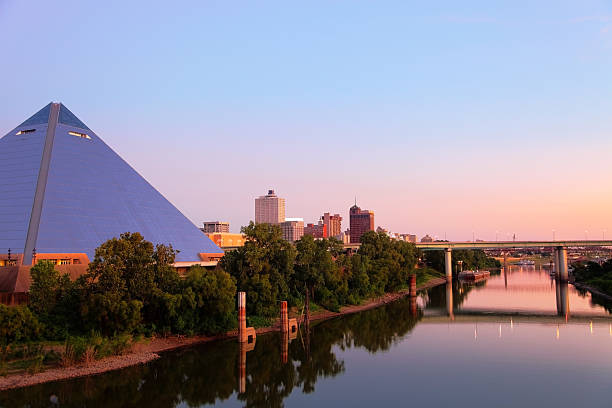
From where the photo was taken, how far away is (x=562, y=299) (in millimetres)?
84250

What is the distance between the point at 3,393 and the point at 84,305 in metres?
8.82

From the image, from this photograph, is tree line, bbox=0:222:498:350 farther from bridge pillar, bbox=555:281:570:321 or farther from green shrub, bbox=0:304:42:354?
bridge pillar, bbox=555:281:570:321

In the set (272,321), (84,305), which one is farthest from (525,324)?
(84,305)

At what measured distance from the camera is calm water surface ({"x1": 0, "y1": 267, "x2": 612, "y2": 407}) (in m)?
32.4

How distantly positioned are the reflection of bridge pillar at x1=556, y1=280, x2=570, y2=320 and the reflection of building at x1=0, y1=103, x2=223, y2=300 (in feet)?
145

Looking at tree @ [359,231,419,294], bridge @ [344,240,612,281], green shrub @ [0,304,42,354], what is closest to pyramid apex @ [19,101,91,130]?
green shrub @ [0,304,42,354]

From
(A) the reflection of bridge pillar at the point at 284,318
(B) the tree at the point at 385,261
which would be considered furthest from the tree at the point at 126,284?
(B) the tree at the point at 385,261

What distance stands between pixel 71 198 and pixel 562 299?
72172 millimetres

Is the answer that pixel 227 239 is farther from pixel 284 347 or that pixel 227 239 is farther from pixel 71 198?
pixel 284 347

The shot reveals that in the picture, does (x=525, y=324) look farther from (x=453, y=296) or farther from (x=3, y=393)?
(x=3, y=393)

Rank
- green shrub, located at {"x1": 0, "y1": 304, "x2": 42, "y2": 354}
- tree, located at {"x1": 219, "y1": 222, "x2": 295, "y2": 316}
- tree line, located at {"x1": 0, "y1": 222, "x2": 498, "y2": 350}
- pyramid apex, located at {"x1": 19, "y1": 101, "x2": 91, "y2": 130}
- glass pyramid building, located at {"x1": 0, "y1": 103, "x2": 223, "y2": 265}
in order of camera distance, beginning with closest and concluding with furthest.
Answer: green shrub, located at {"x1": 0, "y1": 304, "x2": 42, "y2": 354} → tree line, located at {"x1": 0, "y1": 222, "x2": 498, "y2": 350} → glass pyramid building, located at {"x1": 0, "y1": 103, "x2": 223, "y2": 265} → tree, located at {"x1": 219, "y1": 222, "x2": 295, "y2": 316} → pyramid apex, located at {"x1": 19, "y1": 101, "x2": 91, "y2": 130}

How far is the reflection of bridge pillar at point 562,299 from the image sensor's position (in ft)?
225

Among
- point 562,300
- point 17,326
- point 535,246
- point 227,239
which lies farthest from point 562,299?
point 227,239

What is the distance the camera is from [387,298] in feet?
272
